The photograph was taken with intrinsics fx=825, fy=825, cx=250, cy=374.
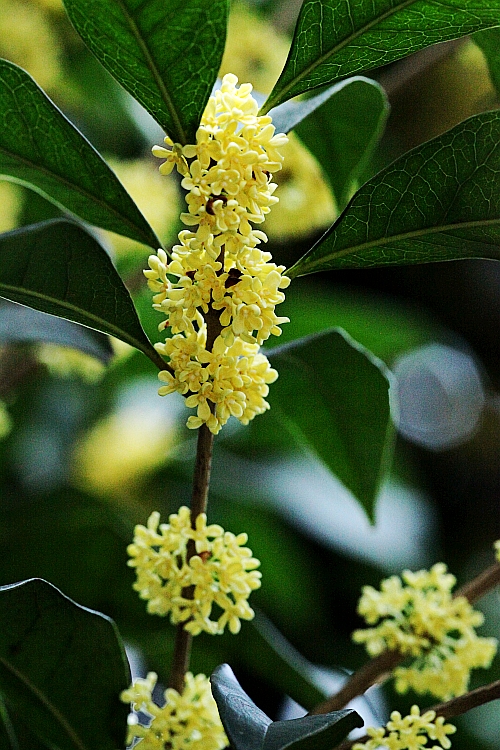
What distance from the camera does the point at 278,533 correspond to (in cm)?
134

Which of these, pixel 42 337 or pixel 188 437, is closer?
pixel 42 337

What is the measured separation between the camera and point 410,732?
0.45 metres

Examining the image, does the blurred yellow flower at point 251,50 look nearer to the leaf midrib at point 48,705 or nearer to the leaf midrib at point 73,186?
the leaf midrib at point 73,186

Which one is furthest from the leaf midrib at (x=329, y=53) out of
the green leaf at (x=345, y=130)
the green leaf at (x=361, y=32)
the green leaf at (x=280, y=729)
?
the green leaf at (x=280, y=729)

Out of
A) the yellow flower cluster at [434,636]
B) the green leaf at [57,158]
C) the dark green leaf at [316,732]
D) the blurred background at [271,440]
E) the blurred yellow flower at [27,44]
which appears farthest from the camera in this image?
the blurred yellow flower at [27,44]

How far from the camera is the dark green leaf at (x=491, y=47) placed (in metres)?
0.56

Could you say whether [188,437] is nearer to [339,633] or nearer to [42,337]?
[339,633]

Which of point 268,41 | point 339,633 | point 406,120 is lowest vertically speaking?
point 339,633

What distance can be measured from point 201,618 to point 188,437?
3.23 ft

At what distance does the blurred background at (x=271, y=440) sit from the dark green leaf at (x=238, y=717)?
30cm

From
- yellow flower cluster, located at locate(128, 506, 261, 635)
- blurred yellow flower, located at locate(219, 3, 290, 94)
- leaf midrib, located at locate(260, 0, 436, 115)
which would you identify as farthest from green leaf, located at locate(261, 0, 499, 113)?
blurred yellow flower, located at locate(219, 3, 290, 94)

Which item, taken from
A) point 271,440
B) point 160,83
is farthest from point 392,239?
point 271,440

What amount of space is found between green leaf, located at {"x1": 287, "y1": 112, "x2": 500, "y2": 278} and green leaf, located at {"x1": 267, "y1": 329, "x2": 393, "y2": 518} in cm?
13

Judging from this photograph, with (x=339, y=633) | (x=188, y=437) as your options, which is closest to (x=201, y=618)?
(x=339, y=633)
